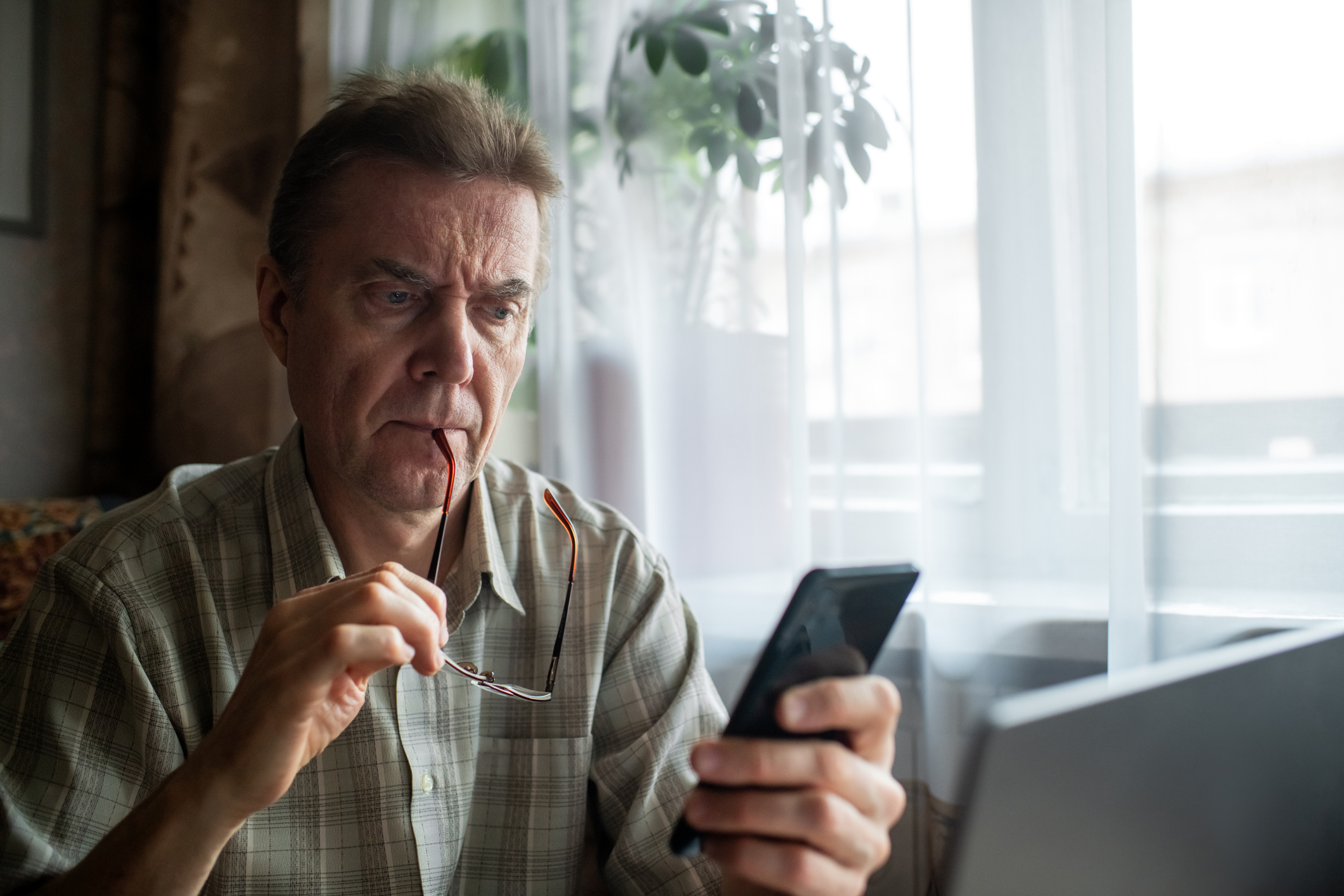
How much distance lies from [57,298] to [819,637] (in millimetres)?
2198

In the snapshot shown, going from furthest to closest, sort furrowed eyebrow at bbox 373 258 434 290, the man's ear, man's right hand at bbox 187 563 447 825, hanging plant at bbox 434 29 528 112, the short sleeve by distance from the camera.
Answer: hanging plant at bbox 434 29 528 112 < the man's ear < furrowed eyebrow at bbox 373 258 434 290 < the short sleeve < man's right hand at bbox 187 563 447 825

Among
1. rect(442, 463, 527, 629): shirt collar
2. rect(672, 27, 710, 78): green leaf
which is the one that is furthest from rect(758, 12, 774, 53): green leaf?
rect(442, 463, 527, 629): shirt collar

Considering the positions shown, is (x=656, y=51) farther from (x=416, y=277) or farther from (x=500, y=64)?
(x=416, y=277)

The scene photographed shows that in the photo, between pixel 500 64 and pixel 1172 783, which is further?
pixel 500 64

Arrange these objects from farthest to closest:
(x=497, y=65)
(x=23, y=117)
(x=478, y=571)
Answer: (x=23, y=117)
(x=497, y=65)
(x=478, y=571)

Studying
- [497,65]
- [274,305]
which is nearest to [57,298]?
[497,65]

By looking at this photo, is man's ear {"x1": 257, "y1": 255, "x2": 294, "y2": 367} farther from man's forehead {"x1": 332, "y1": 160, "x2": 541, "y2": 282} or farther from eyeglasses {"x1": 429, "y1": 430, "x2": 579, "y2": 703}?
eyeglasses {"x1": 429, "y1": 430, "x2": 579, "y2": 703}

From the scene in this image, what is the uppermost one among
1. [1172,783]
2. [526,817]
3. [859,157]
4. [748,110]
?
[748,110]

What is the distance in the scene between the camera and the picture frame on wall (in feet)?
6.61

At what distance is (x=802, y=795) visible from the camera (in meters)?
0.62

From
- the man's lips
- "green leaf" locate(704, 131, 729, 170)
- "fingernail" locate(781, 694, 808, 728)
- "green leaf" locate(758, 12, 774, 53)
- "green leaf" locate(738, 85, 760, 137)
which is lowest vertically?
"fingernail" locate(781, 694, 808, 728)

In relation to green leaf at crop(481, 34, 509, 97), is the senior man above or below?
below

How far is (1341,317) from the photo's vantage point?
1.03 metres

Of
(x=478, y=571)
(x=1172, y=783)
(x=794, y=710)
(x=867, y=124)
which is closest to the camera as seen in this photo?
(x=1172, y=783)
